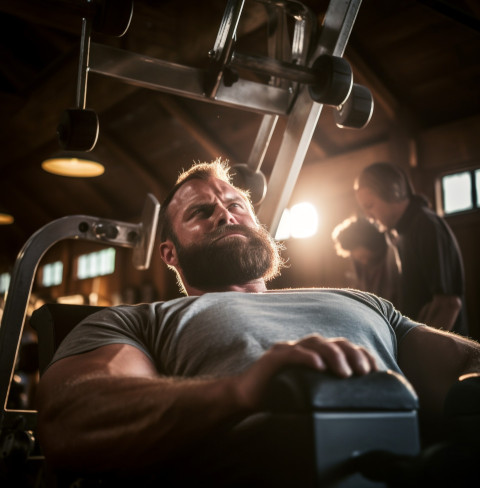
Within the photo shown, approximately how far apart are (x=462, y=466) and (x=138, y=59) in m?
1.32

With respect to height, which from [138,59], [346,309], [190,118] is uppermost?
[190,118]

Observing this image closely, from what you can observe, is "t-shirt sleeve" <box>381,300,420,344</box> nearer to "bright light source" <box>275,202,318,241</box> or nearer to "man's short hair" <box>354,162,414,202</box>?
"man's short hair" <box>354,162,414,202</box>

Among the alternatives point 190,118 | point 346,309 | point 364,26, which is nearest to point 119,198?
point 190,118

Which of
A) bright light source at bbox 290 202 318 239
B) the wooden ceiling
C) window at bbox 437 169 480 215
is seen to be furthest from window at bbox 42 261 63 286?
window at bbox 437 169 480 215

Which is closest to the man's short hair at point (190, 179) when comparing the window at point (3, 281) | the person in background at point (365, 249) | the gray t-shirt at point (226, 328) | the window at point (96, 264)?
the gray t-shirt at point (226, 328)

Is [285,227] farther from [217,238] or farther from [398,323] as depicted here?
[398,323]

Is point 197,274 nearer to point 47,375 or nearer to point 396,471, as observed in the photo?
point 47,375

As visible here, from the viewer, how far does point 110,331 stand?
1.11m

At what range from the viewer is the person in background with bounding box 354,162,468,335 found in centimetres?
227

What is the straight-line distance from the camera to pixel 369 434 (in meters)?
0.61

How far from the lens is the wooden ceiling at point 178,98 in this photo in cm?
395

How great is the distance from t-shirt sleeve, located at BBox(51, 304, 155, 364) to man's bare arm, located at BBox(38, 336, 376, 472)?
52mm

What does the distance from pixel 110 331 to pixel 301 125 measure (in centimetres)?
92

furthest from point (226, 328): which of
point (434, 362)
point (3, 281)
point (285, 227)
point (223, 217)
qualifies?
point (3, 281)
